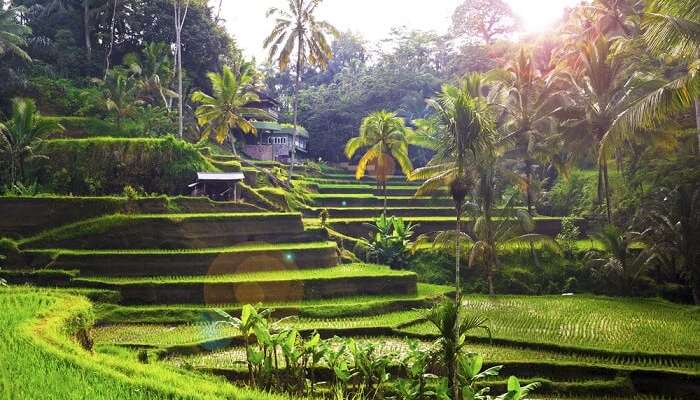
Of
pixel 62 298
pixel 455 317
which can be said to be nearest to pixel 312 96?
pixel 62 298

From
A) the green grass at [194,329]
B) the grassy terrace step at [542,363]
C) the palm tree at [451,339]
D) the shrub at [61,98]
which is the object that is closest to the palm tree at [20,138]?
the shrub at [61,98]

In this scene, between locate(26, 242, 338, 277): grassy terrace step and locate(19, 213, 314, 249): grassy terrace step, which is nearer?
locate(26, 242, 338, 277): grassy terrace step

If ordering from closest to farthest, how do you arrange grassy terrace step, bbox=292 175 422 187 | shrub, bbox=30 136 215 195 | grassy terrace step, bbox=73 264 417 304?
1. grassy terrace step, bbox=73 264 417 304
2. shrub, bbox=30 136 215 195
3. grassy terrace step, bbox=292 175 422 187

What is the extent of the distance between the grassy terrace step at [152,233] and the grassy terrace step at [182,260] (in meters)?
0.44

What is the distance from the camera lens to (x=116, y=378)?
21.2ft

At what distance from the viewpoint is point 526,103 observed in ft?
80.1

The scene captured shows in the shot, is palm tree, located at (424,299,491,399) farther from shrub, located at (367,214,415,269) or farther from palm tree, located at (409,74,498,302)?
shrub, located at (367,214,415,269)

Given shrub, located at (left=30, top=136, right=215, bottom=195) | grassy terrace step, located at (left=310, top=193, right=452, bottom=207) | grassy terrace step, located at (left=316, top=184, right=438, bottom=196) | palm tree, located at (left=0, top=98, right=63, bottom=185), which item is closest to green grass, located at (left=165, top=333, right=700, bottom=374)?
shrub, located at (left=30, top=136, right=215, bottom=195)

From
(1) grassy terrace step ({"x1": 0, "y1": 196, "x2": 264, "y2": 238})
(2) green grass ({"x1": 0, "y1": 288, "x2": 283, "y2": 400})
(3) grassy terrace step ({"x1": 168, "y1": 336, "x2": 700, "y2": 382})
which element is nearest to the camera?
(2) green grass ({"x1": 0, "y1": 288, "x2": 283, "y2": 400})

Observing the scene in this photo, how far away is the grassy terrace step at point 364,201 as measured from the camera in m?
29.7

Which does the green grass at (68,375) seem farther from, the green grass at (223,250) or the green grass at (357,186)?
the green grass at (357,186)

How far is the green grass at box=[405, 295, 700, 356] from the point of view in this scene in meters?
12.4

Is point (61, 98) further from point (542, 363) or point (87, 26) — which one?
point (542, 363)

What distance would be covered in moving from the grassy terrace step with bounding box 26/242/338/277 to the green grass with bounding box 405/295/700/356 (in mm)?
5450
